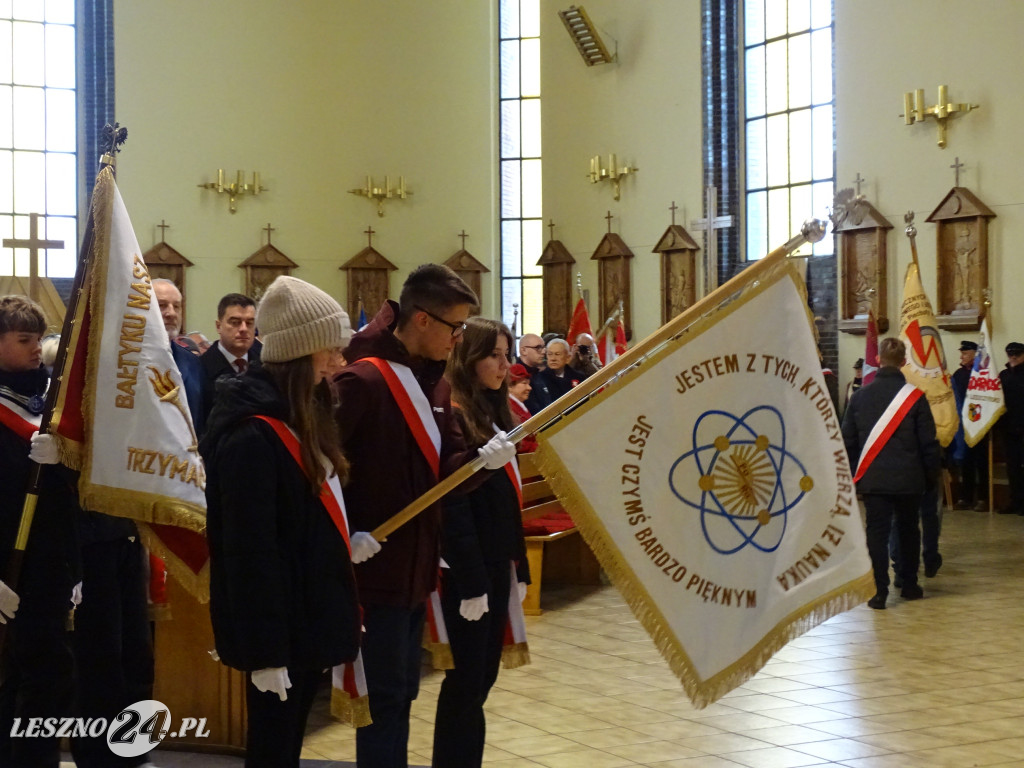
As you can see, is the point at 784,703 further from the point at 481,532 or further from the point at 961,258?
the point at 961,258

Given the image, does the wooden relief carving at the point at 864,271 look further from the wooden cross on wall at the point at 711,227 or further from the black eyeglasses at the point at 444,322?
the black eyeglasses at the point at 444,322

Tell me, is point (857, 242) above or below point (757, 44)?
below

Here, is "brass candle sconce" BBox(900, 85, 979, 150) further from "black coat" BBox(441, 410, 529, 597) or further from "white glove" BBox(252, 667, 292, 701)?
"white glove" BBox(252, 667, 292, 701)

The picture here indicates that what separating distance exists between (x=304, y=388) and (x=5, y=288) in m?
13.6

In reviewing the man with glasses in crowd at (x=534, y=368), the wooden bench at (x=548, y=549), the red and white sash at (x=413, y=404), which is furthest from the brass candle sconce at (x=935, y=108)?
the red and white sash at (x=413, y=404)

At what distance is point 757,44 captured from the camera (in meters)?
15.7

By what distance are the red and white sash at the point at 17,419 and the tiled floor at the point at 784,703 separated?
1308 millimetres

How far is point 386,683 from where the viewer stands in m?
3.04

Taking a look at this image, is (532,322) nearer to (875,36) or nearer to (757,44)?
(757,44)

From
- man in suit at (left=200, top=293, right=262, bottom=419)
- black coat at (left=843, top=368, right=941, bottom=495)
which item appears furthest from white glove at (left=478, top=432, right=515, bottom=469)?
black coat at (left=843, top=368, right=941, bottom=495)

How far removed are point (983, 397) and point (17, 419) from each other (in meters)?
9.87

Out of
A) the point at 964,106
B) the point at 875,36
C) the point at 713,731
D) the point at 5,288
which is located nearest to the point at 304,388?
the point at 713,731

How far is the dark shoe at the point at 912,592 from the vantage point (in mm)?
7535

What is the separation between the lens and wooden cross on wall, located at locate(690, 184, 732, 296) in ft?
46.5
